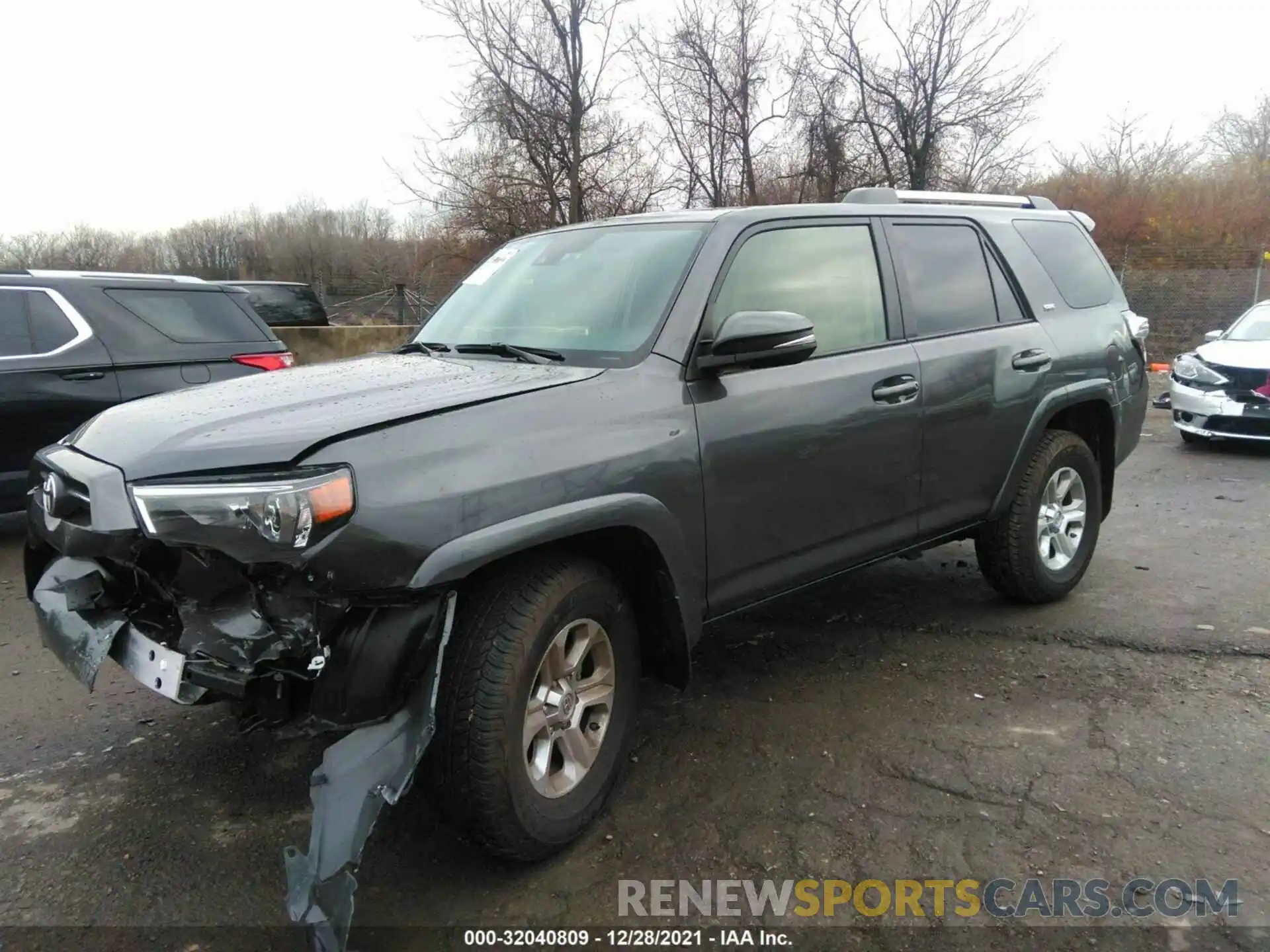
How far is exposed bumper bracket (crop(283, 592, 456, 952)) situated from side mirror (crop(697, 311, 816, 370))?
1.17 meters

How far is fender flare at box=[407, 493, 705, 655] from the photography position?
2158mm

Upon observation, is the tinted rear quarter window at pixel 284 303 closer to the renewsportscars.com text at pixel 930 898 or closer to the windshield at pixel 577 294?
the windshield at pixel 577 294

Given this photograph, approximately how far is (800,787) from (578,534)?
118 cm

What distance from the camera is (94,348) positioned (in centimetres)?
582

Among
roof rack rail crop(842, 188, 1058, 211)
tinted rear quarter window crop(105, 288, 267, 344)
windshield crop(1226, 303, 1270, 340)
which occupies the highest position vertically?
roof rack rail crop(842, 188, 1058, 211)

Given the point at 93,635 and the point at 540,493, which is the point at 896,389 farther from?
the point at 93,635

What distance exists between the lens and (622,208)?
21.3 m

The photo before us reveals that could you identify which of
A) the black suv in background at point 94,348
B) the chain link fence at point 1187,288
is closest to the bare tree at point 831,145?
the chain link fence at point 1187,288

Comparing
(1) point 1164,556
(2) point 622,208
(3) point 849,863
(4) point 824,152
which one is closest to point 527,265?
(3) point 849,863

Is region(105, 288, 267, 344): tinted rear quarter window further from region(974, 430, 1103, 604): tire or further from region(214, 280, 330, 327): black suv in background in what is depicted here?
region(214, 280, 330, 327): black suv in background

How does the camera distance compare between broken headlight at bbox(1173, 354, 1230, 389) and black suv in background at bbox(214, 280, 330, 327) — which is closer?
broken headlight at bbox(1173, 354, 1230, 389)

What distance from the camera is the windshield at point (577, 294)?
119 inches

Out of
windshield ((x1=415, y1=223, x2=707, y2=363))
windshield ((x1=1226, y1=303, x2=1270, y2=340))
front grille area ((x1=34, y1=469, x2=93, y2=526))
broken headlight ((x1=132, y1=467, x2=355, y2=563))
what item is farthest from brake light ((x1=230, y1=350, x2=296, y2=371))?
windshield ((x1=1226, y1=303, x2=1270, y2=340))

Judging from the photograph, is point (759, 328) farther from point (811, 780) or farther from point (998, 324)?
point (998, 324)
